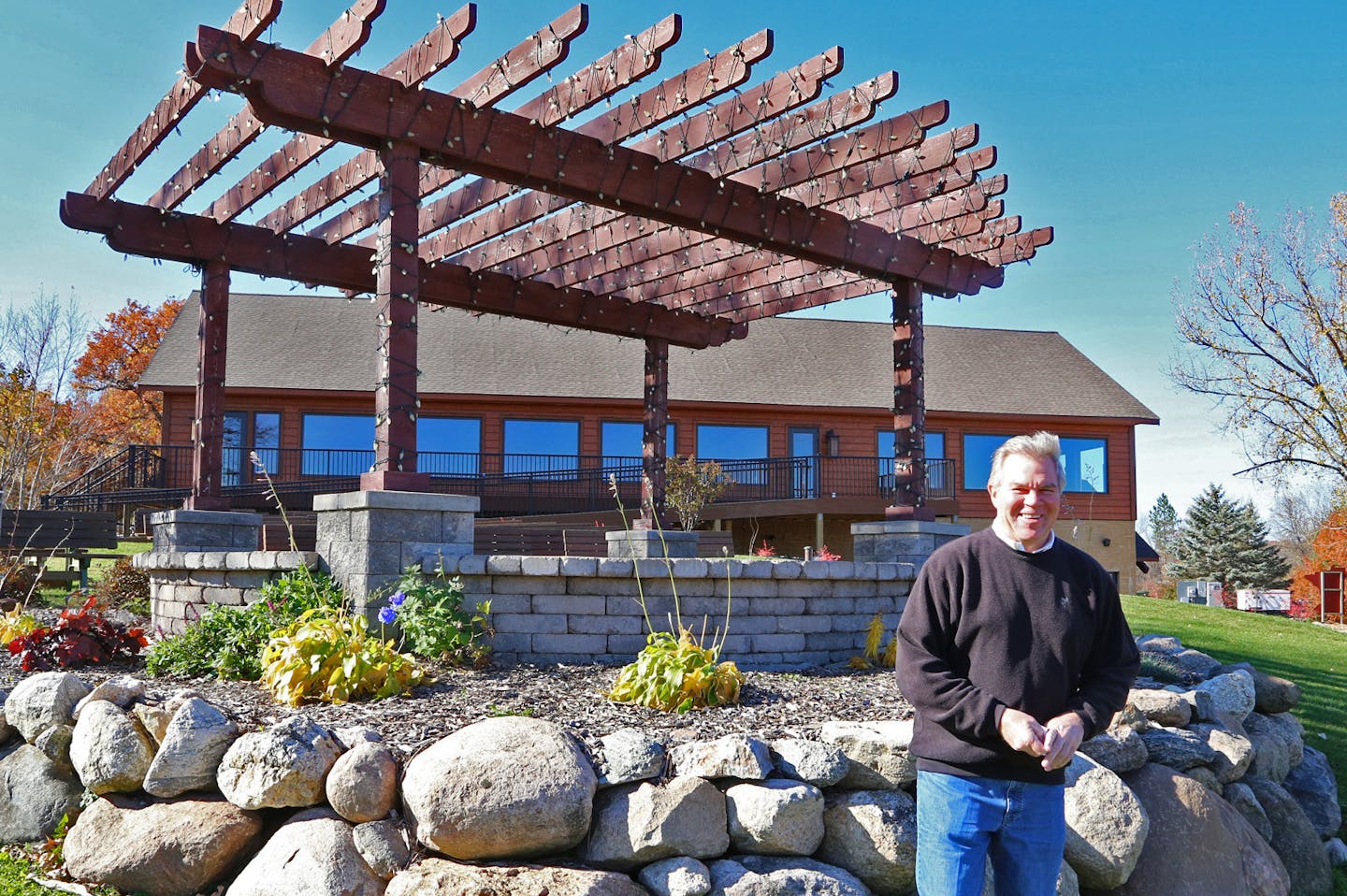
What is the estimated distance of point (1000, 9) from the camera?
9820 millimetres

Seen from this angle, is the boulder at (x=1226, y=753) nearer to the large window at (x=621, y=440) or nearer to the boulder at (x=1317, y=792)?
the boulder at (x=1317, y=792)

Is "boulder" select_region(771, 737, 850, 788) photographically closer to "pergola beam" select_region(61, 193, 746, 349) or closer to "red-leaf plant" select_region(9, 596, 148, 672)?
"red-leaf plant" select_region(9, 596, 148, 672)

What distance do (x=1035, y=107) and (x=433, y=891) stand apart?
13.1 m

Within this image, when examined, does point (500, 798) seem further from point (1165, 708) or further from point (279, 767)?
point (1165, 708)

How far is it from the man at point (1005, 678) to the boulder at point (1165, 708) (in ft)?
10.1

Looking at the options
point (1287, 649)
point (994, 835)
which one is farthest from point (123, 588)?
point (1287, 649)

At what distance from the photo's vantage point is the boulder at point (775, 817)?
4.23 m

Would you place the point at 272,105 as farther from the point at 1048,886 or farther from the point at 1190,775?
the point at 1190,775

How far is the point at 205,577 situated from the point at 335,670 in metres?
2.44

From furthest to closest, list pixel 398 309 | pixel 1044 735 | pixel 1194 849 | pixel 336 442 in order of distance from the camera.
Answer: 1. pixel 336 442
2. pixel 398 309
3. pixel 1194 849
4. pixel 1044 735

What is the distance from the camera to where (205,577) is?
7445 mm

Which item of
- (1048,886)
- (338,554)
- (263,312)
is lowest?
(1048,886)

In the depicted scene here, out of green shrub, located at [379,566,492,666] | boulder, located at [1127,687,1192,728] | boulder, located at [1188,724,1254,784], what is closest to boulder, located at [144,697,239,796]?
green shrub, located at [379,566,492,666]

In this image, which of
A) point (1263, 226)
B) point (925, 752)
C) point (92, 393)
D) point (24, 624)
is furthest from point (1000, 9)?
point (92, 393)
